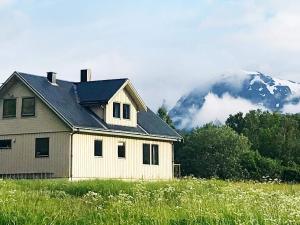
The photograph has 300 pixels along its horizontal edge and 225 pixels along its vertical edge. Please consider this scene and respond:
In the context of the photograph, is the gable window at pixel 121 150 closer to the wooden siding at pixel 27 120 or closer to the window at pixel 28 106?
the wooden siding at pixel 27 120

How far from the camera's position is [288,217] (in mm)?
10844

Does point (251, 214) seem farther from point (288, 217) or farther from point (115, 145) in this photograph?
point (115, 145)

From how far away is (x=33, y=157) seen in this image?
3803 cm

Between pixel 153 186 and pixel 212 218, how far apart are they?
534 inches

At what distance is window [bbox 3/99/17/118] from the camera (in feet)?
131

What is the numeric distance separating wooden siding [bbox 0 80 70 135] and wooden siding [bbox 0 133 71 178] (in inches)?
15.1

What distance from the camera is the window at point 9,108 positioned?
1571 inches

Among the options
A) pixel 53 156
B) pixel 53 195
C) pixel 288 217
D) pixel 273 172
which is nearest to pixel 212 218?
pixel 288 217

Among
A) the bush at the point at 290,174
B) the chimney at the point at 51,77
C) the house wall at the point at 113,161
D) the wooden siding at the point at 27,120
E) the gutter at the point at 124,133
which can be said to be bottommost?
the bush at the point at 290,174

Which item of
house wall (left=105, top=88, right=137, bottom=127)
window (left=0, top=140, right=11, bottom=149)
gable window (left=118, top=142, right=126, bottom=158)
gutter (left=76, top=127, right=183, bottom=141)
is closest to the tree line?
gutter (left=76, top=127, right=183, bottom=141)

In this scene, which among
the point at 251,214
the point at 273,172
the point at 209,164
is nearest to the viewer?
the point at 251,214

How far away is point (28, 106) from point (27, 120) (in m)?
0.95

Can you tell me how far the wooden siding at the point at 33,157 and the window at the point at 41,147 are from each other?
0.20 m

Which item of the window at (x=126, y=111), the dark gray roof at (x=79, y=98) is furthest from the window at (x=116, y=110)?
the dark gray roof at (x=79, y=98)
